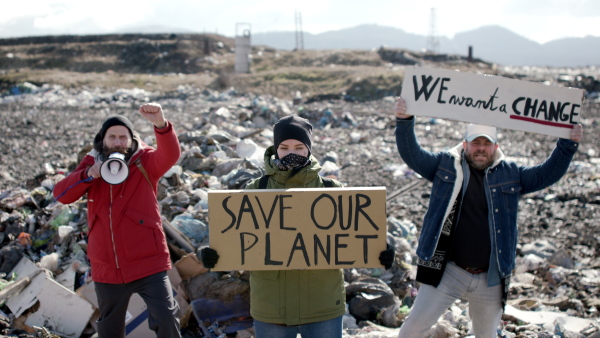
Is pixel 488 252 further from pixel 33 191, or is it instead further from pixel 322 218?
pixel 33 191

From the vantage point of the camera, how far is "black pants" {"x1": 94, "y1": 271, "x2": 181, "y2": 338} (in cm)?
285

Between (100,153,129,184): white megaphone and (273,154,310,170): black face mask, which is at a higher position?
(273,154,310,170): black face mask

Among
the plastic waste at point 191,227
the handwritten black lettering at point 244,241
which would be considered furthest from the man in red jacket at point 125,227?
the plastic waste at point 191,227

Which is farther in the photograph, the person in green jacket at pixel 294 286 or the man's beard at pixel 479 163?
the man's beard at pixel 479 163

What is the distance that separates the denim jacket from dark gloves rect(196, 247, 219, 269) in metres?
1.12

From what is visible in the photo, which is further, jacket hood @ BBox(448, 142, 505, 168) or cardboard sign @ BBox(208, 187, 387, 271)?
jacket hood @ BBox(448, 142, 505, 168)

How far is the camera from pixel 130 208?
2877mm

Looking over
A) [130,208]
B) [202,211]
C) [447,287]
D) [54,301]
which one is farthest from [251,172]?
[447,287]

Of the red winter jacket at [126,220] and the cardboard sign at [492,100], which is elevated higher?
the cardboard sign at [492,100]

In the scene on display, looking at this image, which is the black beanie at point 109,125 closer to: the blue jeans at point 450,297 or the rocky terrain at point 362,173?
the rocky terrain at point 362,173

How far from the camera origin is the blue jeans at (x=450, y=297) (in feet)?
9.17

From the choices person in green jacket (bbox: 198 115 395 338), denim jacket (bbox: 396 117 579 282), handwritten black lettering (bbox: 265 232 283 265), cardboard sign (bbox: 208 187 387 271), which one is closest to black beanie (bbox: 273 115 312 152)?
person in green jacket (bbox: 198 115 395 338)

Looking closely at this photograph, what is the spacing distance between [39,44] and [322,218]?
182 ft

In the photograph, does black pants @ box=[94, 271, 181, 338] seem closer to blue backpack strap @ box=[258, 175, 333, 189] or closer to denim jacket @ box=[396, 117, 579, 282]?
blue backpack strap @ box=[258, 175, 333, 189]
